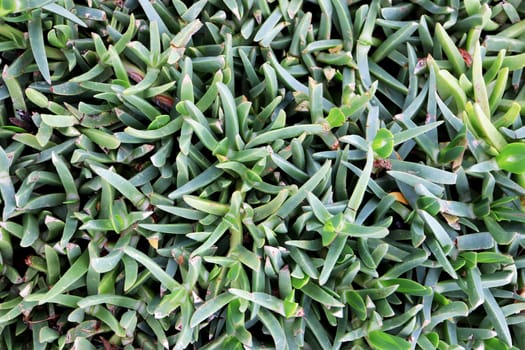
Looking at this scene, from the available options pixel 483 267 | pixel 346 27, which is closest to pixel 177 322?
pixel 483 267

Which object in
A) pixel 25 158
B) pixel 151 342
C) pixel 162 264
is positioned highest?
pixel 25 158

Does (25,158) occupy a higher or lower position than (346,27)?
lower

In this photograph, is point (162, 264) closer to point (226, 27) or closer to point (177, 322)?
point (177, 322)

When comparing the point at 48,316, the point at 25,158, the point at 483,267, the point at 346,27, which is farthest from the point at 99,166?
the point at 483,267

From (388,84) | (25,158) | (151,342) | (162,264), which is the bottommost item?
(151,342)

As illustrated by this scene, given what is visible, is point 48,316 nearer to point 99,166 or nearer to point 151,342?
point 151,342

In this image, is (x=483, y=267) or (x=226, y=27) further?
(x=226, y=27)
